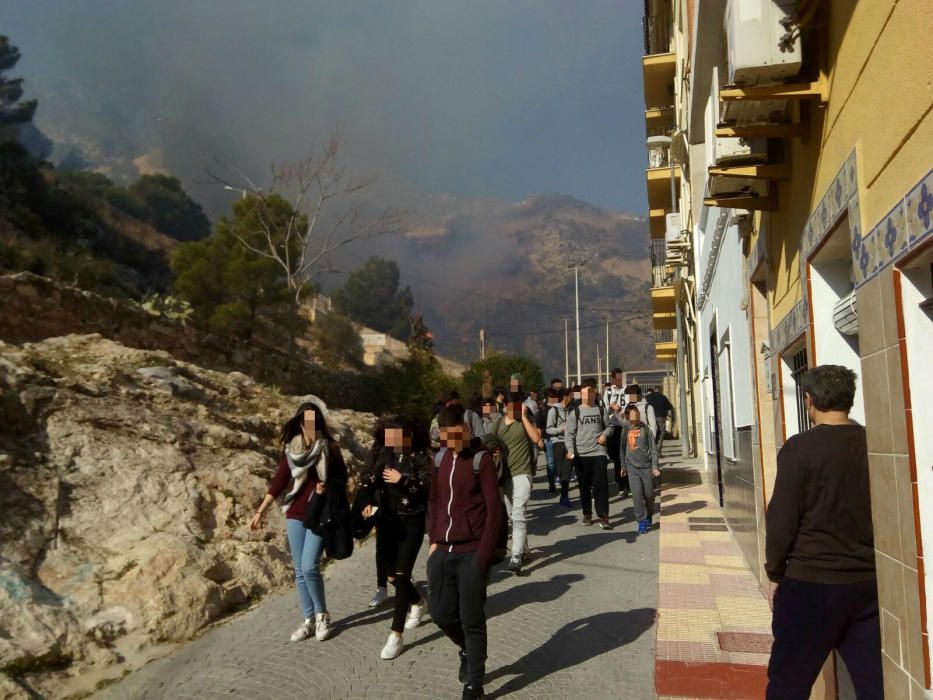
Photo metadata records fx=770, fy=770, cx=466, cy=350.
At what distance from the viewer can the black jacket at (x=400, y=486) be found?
5.72m

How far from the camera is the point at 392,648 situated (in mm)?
5180

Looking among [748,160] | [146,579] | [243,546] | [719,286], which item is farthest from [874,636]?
[719,286]

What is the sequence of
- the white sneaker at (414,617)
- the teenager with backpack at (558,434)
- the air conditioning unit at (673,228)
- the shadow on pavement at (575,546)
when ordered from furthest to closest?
the air conditioning unit at (673,228), the teenager with backpack at (558,434), the shadow on pavement at (575,546), the white sneaker at (414,617)

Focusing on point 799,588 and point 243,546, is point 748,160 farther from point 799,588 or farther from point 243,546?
point 243,546

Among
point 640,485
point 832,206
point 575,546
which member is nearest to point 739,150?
point 832,206

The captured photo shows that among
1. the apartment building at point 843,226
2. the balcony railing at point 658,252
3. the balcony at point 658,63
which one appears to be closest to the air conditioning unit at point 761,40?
the apartment building at point 843,226

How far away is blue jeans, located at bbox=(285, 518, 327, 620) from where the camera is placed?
18.4ft

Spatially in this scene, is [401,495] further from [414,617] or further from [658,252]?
[658,252]

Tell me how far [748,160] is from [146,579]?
5421mm

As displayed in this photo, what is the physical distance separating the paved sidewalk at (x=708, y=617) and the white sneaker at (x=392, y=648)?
1710 millimetres

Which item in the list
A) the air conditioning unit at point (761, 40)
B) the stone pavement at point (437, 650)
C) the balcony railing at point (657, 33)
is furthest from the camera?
the balcony railing at point (657, 33)

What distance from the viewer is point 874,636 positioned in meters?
2.99

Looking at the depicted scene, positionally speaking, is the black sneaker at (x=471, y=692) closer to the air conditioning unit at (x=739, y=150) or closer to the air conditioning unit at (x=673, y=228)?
the air conditioning unit at (x=739, y=150)

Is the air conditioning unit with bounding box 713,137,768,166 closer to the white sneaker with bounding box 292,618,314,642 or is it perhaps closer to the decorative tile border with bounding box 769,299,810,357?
the decorative tile border with bounding box 769,299,810,357
